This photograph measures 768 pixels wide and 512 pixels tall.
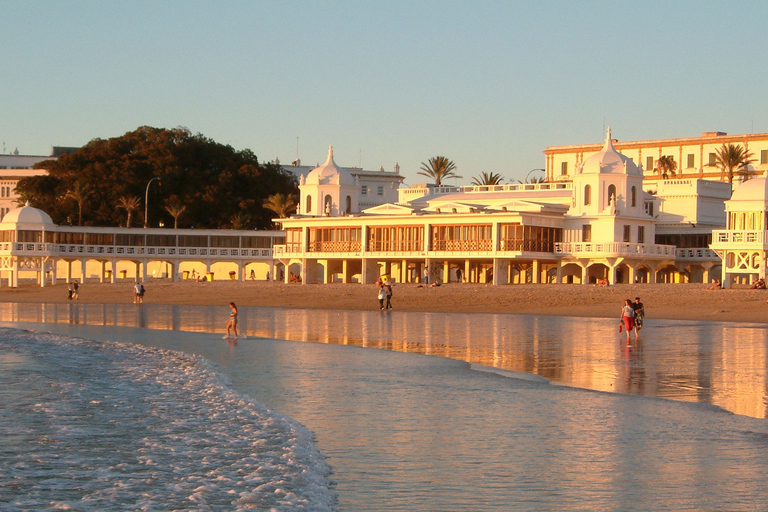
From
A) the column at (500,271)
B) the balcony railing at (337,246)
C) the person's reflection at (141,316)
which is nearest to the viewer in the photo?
the person's reflection at (141,316)

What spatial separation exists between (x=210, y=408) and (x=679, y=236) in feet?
189

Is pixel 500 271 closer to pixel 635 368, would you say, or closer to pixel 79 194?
pixel 79 194

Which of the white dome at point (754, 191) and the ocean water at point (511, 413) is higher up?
the white dome at point (754, 191)

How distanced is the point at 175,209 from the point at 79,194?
26.5 feet

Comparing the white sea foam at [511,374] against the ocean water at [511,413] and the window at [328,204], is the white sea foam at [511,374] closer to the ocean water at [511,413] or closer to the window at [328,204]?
the ocean water at [511,413]

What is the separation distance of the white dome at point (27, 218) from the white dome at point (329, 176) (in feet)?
69.5

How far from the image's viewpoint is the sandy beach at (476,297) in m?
45.9

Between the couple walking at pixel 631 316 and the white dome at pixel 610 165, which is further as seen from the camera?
the white dome at pixel 610 165

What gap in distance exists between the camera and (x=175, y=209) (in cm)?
8619

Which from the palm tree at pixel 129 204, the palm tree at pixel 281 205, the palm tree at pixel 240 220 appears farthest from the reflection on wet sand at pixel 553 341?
the palm tree at pixel 240 220

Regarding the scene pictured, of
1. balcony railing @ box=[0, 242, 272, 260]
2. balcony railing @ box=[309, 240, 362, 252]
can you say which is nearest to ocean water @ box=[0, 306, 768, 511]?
balcony railing @ box=[309, 240, 362, 252]

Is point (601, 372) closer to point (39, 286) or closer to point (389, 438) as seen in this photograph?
point (389, 438)

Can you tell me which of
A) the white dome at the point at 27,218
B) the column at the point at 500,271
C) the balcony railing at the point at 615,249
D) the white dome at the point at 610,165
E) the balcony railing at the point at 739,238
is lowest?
the column at the point at 500,271

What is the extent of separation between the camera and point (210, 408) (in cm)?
1669
